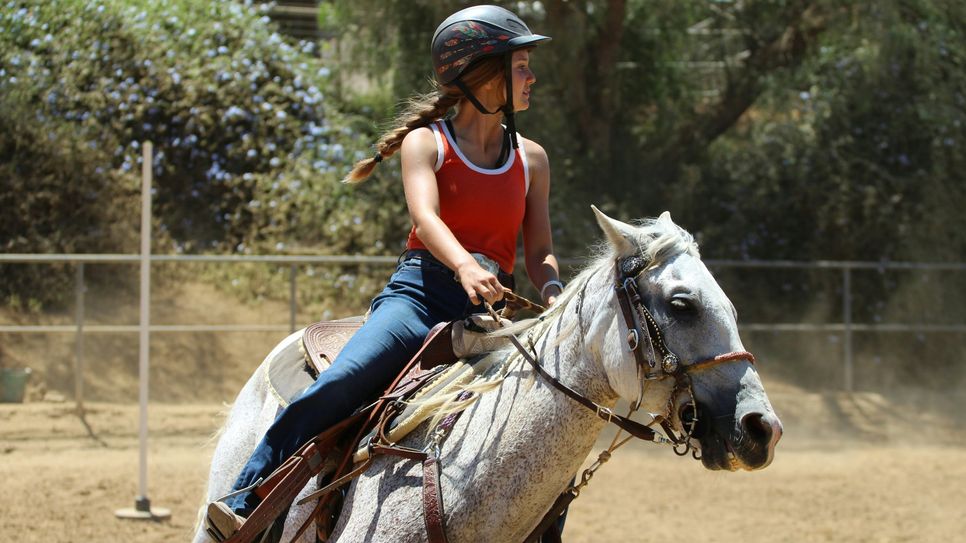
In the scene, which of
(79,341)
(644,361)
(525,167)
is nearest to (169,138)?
(79,341)

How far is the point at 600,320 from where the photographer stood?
2748mm

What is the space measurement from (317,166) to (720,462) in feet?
33.9

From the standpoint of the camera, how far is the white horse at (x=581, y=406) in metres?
2.54

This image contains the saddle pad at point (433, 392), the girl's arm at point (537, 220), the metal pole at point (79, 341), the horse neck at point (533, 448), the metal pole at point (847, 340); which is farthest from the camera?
the metal pole at point (847, 340)

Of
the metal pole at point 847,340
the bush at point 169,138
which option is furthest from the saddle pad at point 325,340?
the metal pole at point 847,340

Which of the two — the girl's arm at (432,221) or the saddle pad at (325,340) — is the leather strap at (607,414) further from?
the saddle pad at (325,340)

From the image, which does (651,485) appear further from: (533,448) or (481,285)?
(481,285)

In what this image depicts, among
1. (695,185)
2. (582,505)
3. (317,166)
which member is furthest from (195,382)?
(695,185)

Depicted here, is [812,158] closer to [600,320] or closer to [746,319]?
[746,319]

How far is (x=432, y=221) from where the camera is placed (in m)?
2.97

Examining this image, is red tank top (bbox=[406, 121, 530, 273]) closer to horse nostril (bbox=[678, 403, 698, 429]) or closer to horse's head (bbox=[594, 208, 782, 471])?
horse's head (bbox=[594, 208, 782, 471])

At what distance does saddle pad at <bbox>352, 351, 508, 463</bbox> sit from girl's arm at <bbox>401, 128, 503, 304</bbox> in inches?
8.8

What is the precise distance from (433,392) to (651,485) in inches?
234

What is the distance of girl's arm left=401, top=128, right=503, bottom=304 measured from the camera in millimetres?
2781
